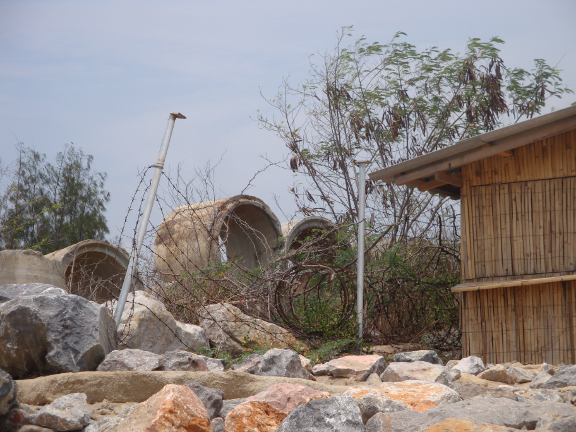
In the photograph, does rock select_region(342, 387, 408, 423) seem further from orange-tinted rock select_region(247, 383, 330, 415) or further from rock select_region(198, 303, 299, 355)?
rock select_region(198, 303, 299, 355)

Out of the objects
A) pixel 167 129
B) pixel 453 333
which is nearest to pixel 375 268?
pixel 453 333

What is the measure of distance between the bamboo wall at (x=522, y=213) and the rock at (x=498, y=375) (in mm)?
2238

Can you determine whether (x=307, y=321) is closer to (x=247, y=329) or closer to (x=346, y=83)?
(x=247, y=329)

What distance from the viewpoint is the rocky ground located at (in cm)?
304

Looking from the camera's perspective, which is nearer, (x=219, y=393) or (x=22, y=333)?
Result: (x=219, y=393)

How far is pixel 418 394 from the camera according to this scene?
12.6 feet

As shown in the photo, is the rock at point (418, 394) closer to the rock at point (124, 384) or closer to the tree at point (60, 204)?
the rock at point (124, 384)

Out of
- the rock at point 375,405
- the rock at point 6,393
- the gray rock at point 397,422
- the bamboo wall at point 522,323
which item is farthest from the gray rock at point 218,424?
the bamboo wall at point 522,323

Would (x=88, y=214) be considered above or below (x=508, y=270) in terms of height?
above

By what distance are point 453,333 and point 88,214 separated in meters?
17.8

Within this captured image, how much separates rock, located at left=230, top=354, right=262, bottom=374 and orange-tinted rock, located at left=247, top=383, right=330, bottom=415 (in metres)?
1.49

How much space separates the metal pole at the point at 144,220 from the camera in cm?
555

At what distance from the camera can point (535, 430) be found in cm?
286

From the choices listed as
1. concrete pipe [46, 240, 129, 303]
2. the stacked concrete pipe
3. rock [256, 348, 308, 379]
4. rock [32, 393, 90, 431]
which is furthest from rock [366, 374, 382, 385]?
concrete pipe [46, 240, 129, 303]
